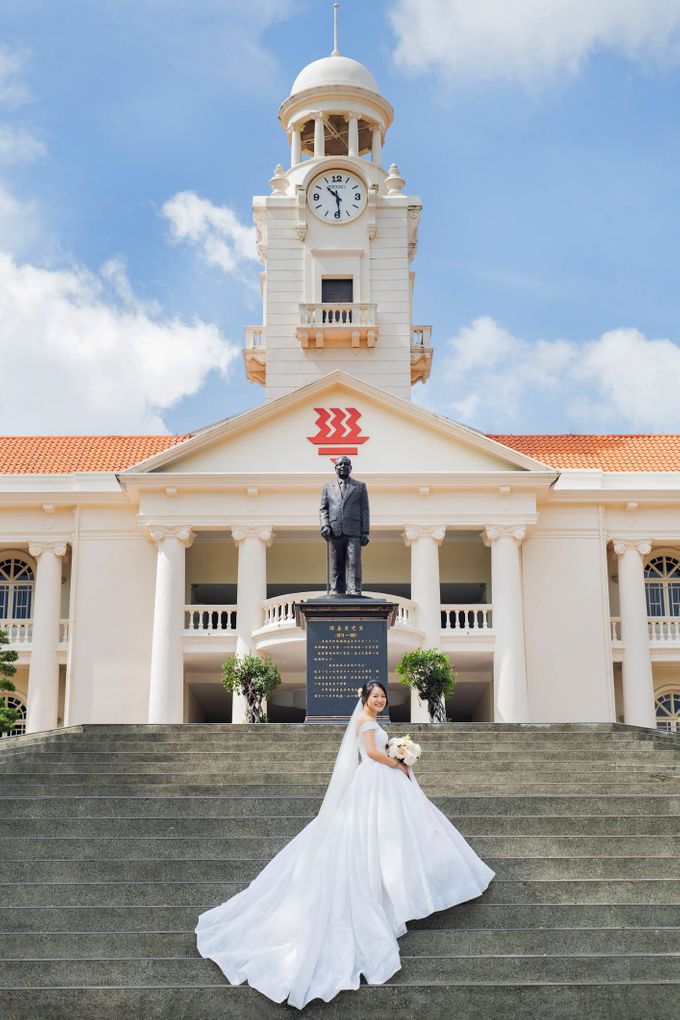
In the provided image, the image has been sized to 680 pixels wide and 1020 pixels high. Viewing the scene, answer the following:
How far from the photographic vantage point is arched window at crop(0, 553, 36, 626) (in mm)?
30344

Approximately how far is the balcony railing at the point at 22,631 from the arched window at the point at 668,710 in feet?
46.1

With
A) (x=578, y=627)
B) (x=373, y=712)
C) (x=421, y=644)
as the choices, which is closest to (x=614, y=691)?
(x=578, y=627)

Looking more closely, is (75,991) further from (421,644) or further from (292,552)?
(292,552)

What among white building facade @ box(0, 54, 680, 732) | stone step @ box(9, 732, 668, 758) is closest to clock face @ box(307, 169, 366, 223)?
white building facade @ box(0, 54, 680, 732)

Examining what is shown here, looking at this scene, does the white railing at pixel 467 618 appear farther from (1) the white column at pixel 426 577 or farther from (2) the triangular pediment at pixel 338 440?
Answer: (2) the triangular pediment at pixel 338 440

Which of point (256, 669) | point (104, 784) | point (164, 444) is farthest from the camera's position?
point (164, 444)

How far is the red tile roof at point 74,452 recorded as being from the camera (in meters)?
31.5

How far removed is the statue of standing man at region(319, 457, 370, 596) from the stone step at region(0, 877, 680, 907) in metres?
8.73

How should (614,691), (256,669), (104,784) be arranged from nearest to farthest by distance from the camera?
(104,784)
(256,669)
(614,691)

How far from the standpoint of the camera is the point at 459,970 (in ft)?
30.0

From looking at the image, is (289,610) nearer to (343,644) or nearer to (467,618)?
(467,618)

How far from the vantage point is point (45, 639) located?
29125mm

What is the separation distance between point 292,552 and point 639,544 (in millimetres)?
8209

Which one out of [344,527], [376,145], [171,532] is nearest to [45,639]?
[171,532]
